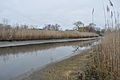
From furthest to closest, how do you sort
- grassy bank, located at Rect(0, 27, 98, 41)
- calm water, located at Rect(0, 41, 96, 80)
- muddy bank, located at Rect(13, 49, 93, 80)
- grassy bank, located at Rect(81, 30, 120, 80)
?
1. grassy bank, located at Rect(0, 27, 98, 41)
2. calm water, located at Rect(0, 41, 96, 80)
3. muddy bank, located at Rect(13, 49, 93, 80)
4. grassy bank, located at Rect(81, 30, 120, 80)

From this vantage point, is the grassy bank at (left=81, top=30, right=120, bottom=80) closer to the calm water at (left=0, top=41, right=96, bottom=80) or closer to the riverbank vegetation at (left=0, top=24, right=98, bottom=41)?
the calm water at (left=0, top=41, right=96, bottom=80)

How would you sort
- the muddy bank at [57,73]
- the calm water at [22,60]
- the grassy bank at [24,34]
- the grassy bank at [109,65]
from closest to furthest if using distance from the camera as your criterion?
the grassy bank at [109,65], the muddy bank at [57,73], the calm water at [22,60], the grassy bank at [24,34]

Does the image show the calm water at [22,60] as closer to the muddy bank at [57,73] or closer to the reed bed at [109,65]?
the muddy bank at [57,73]

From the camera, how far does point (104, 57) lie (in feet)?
15.4

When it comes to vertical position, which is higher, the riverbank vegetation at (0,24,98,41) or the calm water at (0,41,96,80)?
the riverbank vegetation at (0,24,98,41)

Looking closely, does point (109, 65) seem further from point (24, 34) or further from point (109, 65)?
point (24, 34)

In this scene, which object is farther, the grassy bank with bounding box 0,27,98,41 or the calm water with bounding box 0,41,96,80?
the grassy bank with bounding box 0,27,98,41

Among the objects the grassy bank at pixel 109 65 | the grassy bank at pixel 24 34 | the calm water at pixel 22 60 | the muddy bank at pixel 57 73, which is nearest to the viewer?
the grassy bank at pixel 109 65

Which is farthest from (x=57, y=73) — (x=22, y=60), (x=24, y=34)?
(x=24, y=34)

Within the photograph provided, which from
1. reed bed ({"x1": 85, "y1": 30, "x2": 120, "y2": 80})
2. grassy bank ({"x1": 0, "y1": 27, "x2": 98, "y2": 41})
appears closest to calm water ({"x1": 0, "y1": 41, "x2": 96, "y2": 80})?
reed bed ({"x1": 85, "y1": 30, "x2": 120, "y2": 80})

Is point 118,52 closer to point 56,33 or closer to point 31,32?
point 31,32

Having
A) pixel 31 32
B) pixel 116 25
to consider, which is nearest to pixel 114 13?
pixel 116 25

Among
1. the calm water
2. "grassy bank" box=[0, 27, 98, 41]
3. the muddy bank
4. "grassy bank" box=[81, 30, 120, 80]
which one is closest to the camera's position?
"grassy bank" box=[81, 30, 120, 80]

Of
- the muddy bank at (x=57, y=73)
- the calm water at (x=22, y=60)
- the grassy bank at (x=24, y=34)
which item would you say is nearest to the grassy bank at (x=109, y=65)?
the muddy bank at (x=57, y=73)
